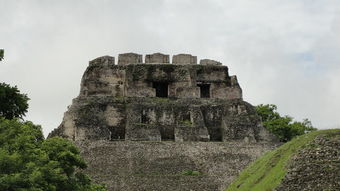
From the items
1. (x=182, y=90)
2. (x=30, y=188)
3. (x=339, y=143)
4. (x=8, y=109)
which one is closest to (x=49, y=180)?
(x=30, y=188)

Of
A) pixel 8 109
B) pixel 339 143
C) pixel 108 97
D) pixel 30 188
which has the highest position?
pixel 108 97

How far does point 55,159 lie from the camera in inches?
691

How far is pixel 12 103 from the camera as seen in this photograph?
21.2 meters

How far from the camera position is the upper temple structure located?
95.9 feet

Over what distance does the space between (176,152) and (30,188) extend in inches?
456

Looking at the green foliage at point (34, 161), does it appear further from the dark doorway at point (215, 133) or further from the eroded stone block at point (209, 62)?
the eroded stone block at point (209, 62)

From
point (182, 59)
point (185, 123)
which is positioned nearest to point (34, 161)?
point (185, 123)

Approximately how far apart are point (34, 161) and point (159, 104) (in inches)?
651

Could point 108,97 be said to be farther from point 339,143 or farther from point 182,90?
point 339,143

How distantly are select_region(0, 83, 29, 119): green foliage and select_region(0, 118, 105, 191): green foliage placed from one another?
2483 millimetres

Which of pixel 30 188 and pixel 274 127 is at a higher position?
pixel 274 127

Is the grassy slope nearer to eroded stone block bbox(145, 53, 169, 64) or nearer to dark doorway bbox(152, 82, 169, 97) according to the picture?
dark doorway bbox(152, 82, 169, 97)

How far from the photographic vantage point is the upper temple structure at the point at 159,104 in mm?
29219

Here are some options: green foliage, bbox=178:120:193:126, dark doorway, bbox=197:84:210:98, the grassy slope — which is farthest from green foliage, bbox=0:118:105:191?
dark doorway, bbox=197:84:210:98
